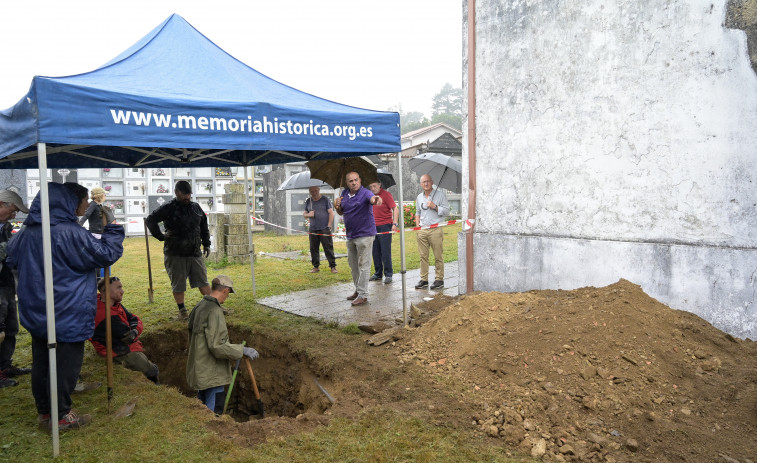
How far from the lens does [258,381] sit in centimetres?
553

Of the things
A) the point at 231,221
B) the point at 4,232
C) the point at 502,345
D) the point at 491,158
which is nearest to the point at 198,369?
the point at 4,232

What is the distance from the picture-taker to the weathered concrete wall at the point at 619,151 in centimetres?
472

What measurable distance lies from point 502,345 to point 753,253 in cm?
249

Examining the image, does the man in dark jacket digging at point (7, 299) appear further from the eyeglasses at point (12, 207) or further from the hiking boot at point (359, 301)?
the hiking boot at point (359, 301)

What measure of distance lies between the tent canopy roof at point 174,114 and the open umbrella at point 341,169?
199cm

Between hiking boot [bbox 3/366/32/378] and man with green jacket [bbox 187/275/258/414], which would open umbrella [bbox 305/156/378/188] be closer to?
man with green jacket [bbox 187/275/258/414]

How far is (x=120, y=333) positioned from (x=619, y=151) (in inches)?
219

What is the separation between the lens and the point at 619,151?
555 centimetres

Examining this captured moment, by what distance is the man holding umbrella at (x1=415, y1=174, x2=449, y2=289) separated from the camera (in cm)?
788

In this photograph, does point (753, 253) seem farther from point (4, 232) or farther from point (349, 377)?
point (4, 232)

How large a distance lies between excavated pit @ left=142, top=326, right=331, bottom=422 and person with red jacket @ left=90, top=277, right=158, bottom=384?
1.55ft

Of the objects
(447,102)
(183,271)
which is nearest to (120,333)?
(183,271)

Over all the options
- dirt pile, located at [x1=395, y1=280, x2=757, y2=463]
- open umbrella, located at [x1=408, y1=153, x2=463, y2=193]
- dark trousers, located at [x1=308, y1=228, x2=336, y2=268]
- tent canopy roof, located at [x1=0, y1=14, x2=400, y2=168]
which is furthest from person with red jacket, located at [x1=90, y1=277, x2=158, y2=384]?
dark trousers, located at [x1=308, y1=228, x2=336, y2=268]

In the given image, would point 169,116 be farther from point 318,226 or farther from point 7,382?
point 318,226
